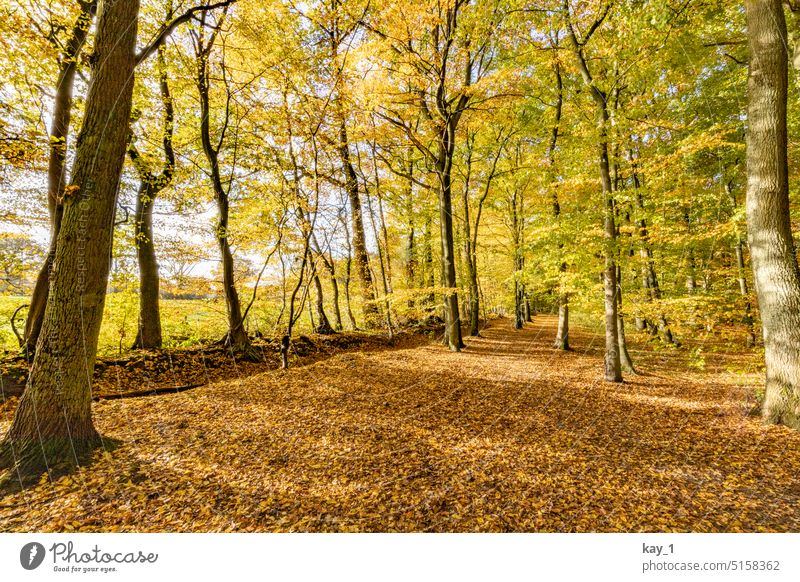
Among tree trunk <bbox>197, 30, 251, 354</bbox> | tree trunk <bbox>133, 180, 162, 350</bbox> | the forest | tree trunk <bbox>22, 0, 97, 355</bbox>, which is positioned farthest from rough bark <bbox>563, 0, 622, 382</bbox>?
tree trunk <bbox>133, 180, 162, 350</bbox>

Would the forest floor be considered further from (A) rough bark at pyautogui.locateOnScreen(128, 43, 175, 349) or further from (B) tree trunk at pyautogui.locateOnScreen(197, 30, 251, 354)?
(A) rough bark at pyautogui.locateOnScreen(128, 43, 175, 349)

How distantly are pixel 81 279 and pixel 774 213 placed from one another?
27.7 feet

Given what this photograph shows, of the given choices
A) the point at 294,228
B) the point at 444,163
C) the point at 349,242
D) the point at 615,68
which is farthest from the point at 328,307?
the point at 615,68

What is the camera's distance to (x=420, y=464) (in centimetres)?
329

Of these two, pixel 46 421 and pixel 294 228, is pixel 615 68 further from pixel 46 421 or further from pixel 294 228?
pixel 46 421

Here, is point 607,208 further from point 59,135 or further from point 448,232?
point 59,135

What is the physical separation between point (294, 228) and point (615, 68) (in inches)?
341

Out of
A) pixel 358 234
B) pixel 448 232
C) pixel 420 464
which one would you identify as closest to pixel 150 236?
pixel 358 234

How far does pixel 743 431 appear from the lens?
423cm

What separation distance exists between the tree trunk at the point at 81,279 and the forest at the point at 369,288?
0.02m

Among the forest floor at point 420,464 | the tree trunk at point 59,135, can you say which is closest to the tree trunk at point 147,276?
the tree trunk at point 59,135


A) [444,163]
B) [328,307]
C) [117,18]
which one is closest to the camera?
[117,18]

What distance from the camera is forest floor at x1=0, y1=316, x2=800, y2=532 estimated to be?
100 inches
